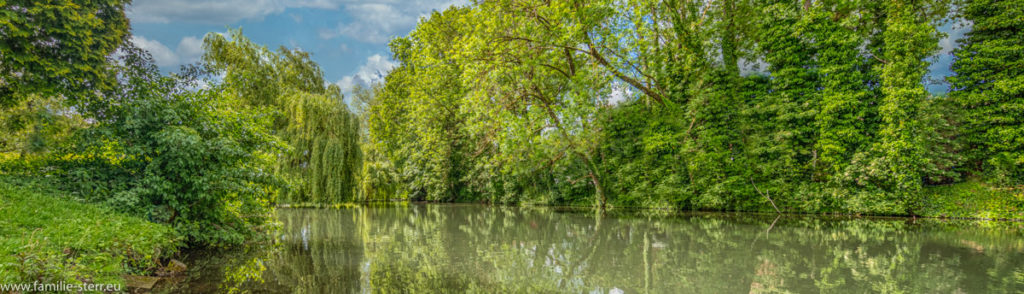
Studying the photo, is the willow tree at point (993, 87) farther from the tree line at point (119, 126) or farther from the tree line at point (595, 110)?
the tree line at point (119, 126)

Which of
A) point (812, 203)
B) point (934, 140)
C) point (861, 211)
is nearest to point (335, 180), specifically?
point (812, 203)

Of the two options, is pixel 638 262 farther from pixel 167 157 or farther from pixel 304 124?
pixel 304 124

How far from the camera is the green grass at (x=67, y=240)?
2580 mm

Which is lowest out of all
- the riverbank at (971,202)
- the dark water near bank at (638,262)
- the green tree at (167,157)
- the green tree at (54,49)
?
the dark water near bank at (638,262)

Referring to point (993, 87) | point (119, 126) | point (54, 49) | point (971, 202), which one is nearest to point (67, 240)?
point (119, 126)

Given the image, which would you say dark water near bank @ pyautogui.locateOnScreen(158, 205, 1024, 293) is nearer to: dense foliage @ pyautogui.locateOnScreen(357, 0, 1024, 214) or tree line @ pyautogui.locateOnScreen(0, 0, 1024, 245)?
tree line @ pyautogui.locateOnScreen(0, 0, 1024, 245)

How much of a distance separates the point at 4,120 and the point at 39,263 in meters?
5.10

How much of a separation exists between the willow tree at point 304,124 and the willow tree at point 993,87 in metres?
17.7

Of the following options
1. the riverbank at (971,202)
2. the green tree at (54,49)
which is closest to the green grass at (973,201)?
the riverbank at (971,202)

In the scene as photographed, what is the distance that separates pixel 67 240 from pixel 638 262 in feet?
17.3

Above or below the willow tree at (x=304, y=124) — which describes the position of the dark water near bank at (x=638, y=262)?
below

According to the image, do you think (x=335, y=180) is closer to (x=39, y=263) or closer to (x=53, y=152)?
(x=53, y=152)

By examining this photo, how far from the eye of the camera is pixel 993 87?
9523mm

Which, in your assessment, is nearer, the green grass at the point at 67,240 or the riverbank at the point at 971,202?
the green grass at the point at 67,240
